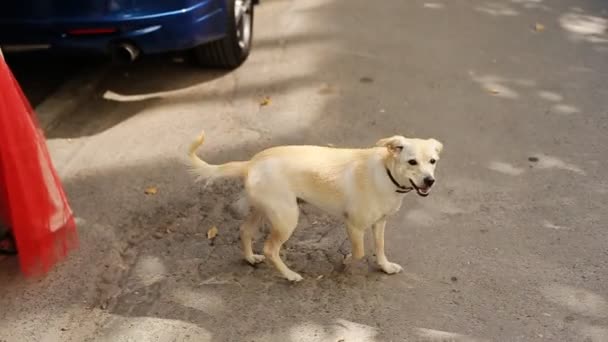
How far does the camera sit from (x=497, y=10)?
26.1 ft

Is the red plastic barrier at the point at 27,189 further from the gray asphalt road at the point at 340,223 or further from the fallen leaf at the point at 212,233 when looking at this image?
the fallen leaf at the point at 212,233

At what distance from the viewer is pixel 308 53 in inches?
266

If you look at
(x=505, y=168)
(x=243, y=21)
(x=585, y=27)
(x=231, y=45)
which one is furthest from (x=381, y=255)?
(x=585, y=27)

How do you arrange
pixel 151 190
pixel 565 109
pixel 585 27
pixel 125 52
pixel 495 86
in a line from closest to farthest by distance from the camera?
pixel 151 190, pixel 125 52, pixel 565 109, pixel 495 86, pixel 585 27

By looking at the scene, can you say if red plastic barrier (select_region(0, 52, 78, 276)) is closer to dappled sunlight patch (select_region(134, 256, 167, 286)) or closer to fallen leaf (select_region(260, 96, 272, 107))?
dappled sunlight patch (select_region(134, 256, 167, 286))

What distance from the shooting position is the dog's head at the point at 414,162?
337cm

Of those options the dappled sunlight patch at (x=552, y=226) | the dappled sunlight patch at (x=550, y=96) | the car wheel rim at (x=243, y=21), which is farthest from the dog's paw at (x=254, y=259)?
the dappled sunlight patch at (x=550, y=96)

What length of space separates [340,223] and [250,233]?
2.13 feet

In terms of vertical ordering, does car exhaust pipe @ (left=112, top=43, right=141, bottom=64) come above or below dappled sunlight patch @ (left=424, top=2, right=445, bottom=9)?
above

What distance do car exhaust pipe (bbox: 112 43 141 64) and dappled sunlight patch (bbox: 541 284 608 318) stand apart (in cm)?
324

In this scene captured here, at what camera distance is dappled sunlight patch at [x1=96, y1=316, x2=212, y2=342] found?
11.2 feet

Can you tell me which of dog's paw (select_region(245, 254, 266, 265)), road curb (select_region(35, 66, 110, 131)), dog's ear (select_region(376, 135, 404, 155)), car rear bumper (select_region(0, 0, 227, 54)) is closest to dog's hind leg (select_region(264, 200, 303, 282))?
dog's paw (select_region(245, 254, 266, 265))

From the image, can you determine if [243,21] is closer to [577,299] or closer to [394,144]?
[394,144]

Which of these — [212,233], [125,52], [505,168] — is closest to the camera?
[212,233]
